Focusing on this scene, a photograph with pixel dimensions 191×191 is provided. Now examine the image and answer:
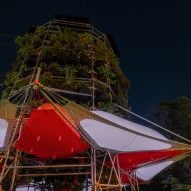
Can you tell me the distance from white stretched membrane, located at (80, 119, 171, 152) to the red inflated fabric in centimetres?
35

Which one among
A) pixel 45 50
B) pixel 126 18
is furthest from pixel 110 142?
pixel 126 18

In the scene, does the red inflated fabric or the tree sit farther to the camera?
the tree

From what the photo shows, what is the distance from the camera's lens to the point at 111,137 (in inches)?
269

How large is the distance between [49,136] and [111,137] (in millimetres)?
1557

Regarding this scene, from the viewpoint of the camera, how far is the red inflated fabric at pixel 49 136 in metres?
7.17

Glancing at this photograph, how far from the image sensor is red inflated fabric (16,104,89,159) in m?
7.17

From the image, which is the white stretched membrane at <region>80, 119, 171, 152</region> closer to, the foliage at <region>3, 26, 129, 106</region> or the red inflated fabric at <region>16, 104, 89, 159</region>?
the red inflated fabric at <region>16, 104, 89, 159</region>

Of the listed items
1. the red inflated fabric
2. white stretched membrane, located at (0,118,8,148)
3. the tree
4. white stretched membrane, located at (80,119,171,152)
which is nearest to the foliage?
the tree

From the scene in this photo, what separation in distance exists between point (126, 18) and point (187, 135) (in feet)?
76.8

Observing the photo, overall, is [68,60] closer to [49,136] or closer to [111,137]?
[49,136]

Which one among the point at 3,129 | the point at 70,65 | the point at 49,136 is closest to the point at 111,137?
the point at 49,136

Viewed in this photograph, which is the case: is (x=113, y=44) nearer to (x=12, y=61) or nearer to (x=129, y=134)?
(x=12, y=61)

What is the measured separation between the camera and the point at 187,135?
46.2 ft

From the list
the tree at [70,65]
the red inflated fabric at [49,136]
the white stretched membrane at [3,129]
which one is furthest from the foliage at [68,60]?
the white stretched membrane at [3,129]
